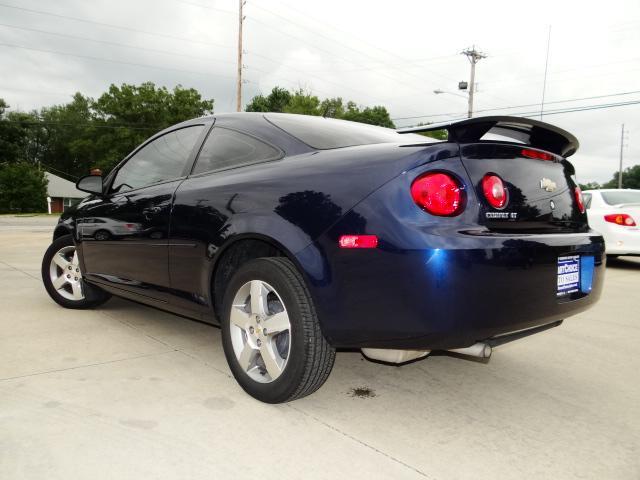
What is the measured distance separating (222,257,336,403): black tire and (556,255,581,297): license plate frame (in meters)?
1.06

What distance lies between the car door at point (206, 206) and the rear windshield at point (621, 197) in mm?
7768

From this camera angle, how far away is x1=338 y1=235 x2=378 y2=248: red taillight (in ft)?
6.77

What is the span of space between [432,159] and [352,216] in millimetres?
395

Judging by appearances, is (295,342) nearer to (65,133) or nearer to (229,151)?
(229,151)

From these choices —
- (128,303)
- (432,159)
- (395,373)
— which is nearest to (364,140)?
(432,159)

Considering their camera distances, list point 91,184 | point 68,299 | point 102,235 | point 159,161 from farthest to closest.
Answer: point 68,299, point 91,184, point 102,235, point 159,161

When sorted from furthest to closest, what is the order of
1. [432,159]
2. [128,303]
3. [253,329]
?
[128,303], [253,329], [432,159]

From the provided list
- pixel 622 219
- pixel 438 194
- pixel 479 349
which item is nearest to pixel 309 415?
pixel 479 349

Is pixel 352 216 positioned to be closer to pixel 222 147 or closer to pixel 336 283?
pixel 336 283

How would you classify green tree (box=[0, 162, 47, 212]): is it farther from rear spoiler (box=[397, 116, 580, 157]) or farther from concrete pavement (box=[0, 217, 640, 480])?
rear spoiler (box=[397, 116, 580, 157])

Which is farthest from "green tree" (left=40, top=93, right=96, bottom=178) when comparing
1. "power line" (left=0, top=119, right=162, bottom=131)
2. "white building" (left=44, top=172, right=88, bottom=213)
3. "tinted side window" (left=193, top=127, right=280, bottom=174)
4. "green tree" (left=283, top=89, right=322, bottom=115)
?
"tinted side window" (left=193, top=127, right=280, bottom=174)

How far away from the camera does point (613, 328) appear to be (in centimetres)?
430

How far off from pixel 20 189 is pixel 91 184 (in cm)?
5088

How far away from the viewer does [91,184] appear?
4008 millimetres
